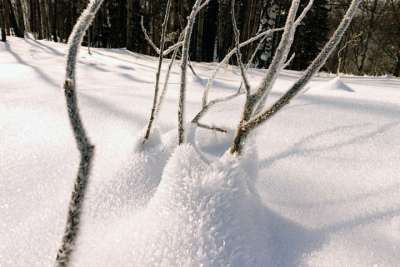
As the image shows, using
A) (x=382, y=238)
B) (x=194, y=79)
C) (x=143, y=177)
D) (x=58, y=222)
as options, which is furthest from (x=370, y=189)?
(x=194, y=79)

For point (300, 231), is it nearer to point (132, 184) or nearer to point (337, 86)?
point (132, 184)

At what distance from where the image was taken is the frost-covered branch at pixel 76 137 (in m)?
0.39

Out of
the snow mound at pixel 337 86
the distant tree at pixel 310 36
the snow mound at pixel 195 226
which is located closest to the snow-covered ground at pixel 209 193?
the snow mound at pixel 195 226

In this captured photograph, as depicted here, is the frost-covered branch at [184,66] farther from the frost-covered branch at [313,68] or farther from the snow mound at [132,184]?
the frost-covered branch at [313,68]

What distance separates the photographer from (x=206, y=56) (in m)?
11.6

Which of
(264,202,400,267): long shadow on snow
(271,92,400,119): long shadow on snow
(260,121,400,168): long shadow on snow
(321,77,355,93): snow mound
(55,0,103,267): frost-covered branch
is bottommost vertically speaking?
(264,202,400,267): long shadow on snow

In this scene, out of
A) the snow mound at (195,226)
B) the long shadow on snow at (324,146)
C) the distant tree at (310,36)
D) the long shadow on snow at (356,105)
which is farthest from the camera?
the distant tree at (310,36)

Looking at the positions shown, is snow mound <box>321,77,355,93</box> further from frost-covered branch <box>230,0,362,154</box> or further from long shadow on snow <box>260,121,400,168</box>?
frost-covered branch <box>230,0,362,154</box>

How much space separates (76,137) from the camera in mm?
388

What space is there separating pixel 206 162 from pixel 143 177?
21cm

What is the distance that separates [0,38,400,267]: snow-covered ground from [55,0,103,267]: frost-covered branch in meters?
0.21

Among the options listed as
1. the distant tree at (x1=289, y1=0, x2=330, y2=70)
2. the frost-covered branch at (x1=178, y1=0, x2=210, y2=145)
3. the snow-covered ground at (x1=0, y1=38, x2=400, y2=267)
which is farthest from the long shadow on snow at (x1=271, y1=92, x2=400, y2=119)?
the distant tree at (x1=289, y1=0, x2=330, y2=70)

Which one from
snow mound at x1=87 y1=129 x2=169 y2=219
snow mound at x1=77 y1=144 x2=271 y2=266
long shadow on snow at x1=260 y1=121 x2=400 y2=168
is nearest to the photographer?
snow mound at x1=77 y1=144 x2=271 y2=266

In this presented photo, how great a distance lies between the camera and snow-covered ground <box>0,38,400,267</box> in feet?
2.33
